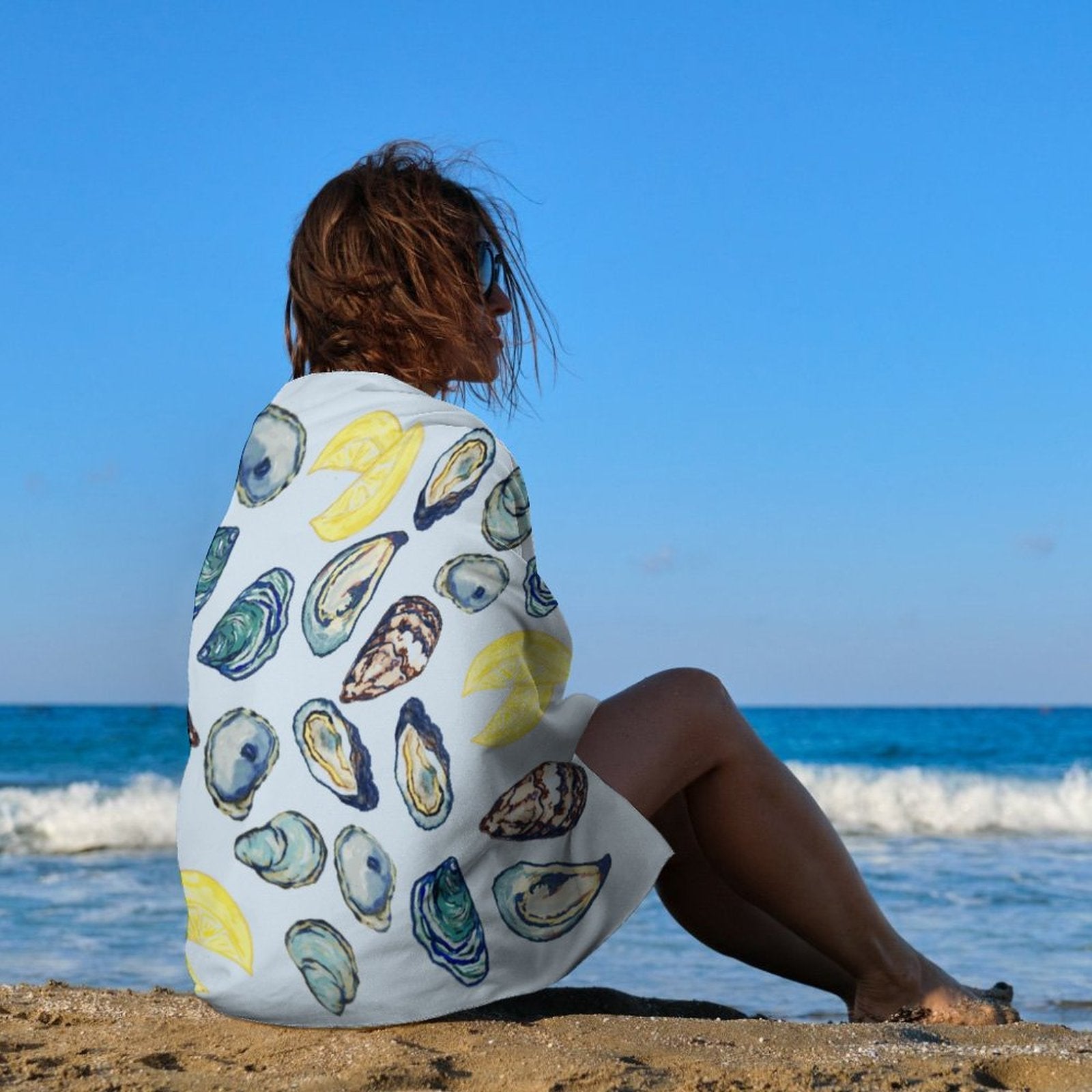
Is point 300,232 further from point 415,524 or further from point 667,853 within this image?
point 667,853

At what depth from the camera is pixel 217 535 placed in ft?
6.08

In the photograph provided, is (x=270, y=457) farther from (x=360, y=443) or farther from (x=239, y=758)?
(x=239, y=758)

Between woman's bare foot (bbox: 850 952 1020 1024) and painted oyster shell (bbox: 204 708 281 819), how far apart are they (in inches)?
42.1

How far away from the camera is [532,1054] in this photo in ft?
5.48

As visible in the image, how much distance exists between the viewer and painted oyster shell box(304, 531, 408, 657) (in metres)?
1.66

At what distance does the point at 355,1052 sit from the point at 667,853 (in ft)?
1.64

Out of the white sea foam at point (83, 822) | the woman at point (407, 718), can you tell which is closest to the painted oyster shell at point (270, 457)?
the woman at point (407, 718)

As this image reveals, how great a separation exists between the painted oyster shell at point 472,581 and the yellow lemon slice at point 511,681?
6cm

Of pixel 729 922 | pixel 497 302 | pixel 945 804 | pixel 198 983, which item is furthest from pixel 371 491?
pixel 945 804

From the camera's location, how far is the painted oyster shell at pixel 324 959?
5.35 ft

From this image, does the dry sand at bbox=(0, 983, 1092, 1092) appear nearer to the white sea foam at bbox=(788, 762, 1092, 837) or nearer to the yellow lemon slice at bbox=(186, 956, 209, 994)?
the yellow lemon slice at bbox=(186, 956, 209, 994)

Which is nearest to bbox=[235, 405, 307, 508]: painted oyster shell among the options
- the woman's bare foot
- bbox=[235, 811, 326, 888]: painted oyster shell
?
bbox=[235, 811, 326, 888]: painted oyster shell

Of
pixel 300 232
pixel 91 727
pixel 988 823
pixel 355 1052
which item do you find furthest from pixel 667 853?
pixel 91 727

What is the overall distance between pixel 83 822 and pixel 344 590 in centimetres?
653
